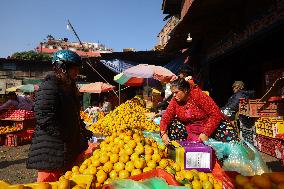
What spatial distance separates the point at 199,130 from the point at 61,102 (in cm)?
208

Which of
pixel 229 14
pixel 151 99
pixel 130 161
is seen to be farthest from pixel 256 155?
pixel 151 99

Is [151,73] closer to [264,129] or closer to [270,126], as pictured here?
[264,129]

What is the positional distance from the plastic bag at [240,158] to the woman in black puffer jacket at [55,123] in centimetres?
197

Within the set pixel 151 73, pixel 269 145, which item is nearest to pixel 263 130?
pixel 269 145

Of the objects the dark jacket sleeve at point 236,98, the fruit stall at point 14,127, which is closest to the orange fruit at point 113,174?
the dark jacket sleeve at point 236,98

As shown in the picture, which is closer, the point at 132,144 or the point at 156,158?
the point at 156,158

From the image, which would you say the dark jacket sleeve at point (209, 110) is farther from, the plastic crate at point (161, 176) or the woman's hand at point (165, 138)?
the plastic crate at point (161, 176)

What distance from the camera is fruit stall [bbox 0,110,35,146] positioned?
1070 centimetres

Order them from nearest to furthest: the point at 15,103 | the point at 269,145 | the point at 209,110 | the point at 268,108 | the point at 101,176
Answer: the point at 101,176 < the point at 209,110 < the point at 268,108 < the point at 269,145 < the point at 15,103

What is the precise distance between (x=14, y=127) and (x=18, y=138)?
0.48 meters

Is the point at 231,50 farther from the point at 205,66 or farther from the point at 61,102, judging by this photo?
the point at 61,102

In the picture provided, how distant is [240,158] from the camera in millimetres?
3934

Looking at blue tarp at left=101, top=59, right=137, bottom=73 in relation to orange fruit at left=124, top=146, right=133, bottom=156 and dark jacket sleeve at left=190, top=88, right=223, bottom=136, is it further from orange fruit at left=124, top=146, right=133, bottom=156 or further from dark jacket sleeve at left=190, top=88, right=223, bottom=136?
orange fruit at left=124, top=146, right=133, bottom=156

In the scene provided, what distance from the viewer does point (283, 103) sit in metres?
3.53
